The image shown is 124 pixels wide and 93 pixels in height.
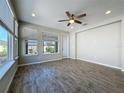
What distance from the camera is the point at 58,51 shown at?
22.3 ft

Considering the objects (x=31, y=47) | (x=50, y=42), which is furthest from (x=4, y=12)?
(x=50, y=42)

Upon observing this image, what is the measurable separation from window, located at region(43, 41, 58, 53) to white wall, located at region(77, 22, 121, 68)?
2.30 meters

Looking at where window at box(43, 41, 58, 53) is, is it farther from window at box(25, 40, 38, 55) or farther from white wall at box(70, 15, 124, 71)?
white wall at box(70, 15, 124, 71)

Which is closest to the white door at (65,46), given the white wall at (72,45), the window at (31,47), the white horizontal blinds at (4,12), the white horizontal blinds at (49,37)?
the white wall at (72,45)

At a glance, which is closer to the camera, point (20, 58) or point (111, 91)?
point (111, 91)

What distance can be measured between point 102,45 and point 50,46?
3.87 metres

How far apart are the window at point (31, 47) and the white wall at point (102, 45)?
3.85 meters

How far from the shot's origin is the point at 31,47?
17.3 feet

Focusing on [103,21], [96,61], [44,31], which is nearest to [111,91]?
[96,61]

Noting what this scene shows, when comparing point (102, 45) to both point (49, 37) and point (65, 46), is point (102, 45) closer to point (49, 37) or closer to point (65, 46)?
point (65, 46)

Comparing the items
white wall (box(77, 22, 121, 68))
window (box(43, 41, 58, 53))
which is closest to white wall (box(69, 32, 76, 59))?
white wall (box(77, 22, 121, 68))

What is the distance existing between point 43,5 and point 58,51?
440 centimetres

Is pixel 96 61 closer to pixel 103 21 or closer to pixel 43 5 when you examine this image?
pixel 103 21

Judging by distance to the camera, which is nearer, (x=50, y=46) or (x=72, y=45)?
(x=50, y=46)
